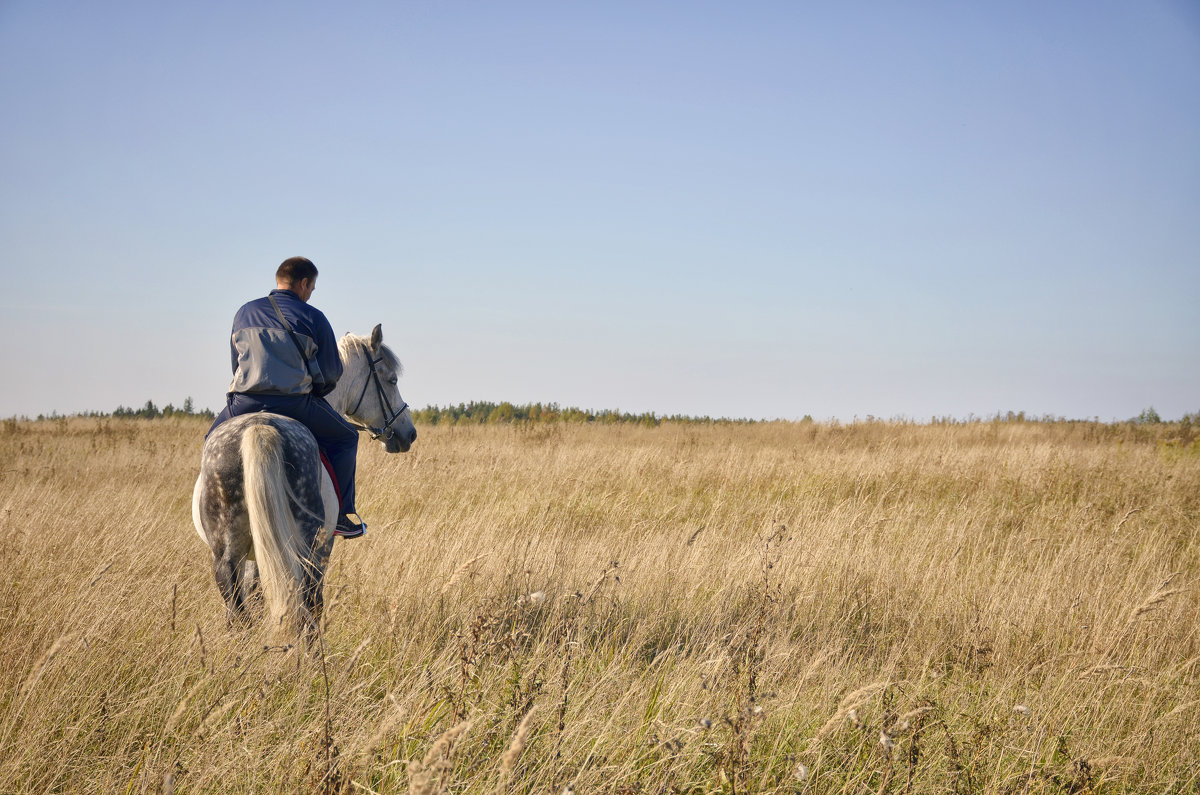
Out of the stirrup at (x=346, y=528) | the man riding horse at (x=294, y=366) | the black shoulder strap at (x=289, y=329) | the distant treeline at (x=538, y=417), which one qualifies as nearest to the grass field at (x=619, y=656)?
the stirrup at (x=346, y=528)

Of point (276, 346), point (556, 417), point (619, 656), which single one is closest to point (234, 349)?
point (276, 346)

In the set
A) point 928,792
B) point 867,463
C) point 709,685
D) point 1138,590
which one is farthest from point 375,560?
point 867,463

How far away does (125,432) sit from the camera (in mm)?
17531

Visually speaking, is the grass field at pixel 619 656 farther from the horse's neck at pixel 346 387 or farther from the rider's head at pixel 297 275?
the rider's head at pixel 297 275

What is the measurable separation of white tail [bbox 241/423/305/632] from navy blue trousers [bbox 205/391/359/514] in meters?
0.49

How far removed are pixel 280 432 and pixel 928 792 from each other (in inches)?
138

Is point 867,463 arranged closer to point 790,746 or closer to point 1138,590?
point 1138,590

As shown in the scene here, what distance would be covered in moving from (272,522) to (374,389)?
204cm

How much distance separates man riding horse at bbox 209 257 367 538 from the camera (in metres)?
3.95

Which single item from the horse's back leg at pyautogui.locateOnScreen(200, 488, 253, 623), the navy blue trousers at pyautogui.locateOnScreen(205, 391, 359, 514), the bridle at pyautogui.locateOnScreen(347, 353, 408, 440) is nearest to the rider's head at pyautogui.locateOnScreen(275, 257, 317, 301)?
the navy blue trousers at pyautogui.locateOnScreen(205, 391, 359, 514)

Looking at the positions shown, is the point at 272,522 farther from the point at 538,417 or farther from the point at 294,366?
the point at 538,417

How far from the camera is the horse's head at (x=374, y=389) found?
517 centimetres

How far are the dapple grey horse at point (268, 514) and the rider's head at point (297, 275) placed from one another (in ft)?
3.02

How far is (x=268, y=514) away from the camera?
3.43 m
